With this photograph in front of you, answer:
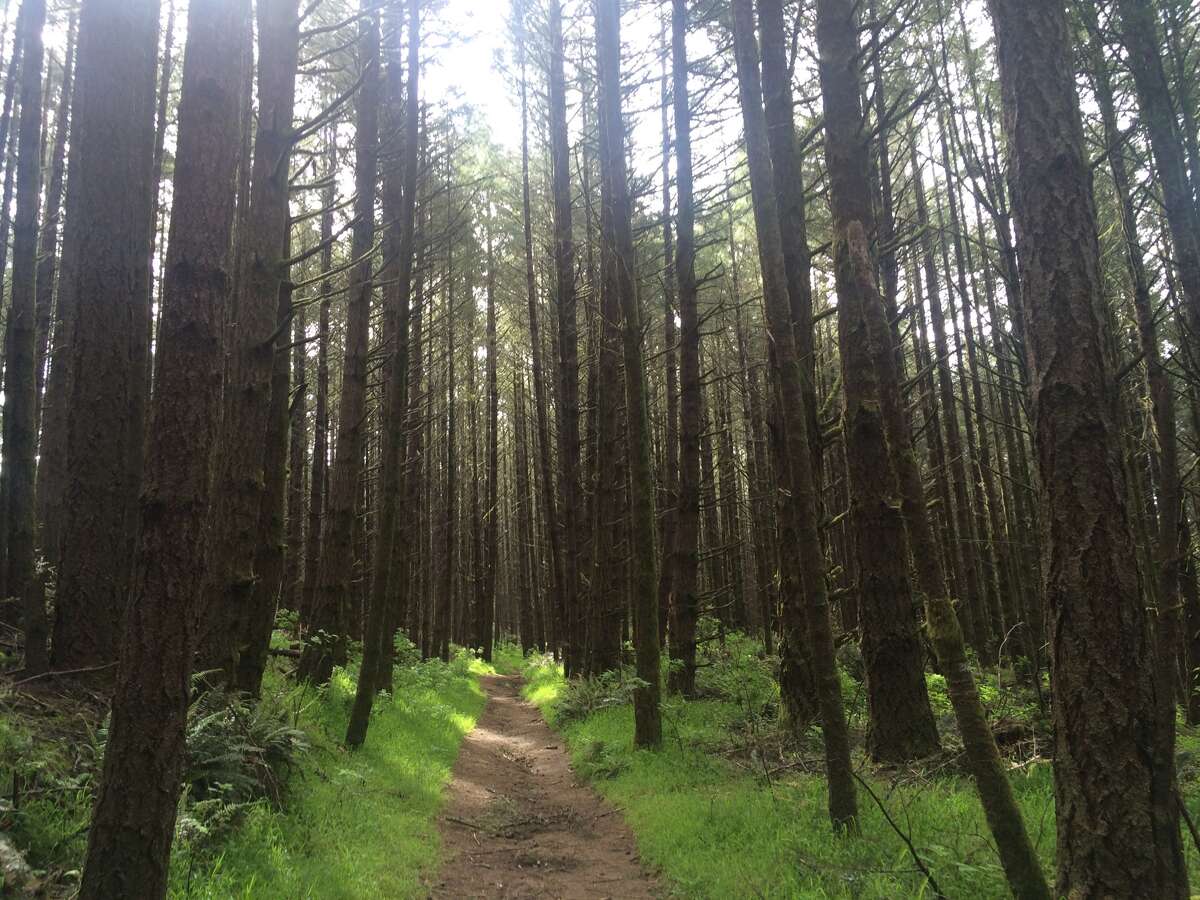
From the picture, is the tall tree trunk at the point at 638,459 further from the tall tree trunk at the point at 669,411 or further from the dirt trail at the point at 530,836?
the tall tree trunk at the point at 669,411

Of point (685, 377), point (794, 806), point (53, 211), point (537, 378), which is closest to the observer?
point (794, 806)

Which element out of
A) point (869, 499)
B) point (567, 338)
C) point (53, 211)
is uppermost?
point (53, 211)

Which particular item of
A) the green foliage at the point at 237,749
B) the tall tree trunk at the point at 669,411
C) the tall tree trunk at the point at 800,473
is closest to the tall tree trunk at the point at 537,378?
the tall tree trunk at the point at 669,411

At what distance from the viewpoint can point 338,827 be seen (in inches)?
210

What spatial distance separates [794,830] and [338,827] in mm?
3306

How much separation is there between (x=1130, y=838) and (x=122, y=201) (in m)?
7.22

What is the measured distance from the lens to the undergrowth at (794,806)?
161 inches

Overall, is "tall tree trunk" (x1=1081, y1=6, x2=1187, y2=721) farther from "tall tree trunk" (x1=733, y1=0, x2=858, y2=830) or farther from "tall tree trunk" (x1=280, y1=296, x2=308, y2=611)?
"tall tree trunk" (x1=280, y1=296, x2=308, y2=611)

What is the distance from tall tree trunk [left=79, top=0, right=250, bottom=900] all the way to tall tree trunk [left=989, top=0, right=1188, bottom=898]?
3.61 m

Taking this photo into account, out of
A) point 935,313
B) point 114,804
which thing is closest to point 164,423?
point 114,804

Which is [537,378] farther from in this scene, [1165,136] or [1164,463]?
[1164,463]

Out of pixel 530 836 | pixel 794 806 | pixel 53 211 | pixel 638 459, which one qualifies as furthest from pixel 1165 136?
pixel 53 211

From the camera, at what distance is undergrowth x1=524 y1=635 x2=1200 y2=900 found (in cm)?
408

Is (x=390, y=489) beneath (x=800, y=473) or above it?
above
